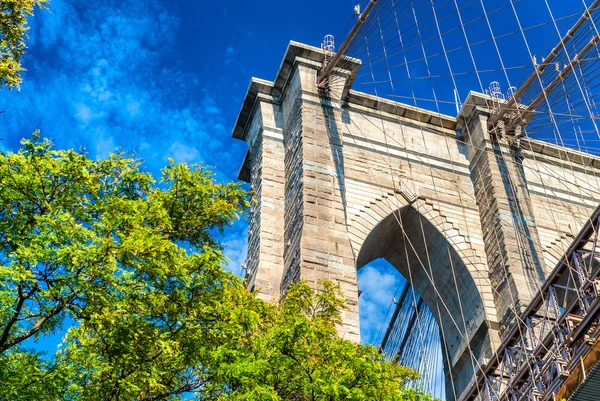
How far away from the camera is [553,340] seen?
16047 mm

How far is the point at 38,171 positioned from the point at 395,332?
19151 millimetres

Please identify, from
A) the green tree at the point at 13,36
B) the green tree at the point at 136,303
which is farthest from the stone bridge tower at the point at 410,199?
the green tree at the point at 13,36

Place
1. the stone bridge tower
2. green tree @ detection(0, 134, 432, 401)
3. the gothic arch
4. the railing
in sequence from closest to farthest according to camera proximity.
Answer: green tree @ detection(0, 134, 432, 401), the railing, the stone bridge tower, the gothic arch

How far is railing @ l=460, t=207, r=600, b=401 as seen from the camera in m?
14.9

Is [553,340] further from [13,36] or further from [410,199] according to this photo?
[13,36]

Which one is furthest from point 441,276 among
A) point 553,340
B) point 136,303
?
point 136,303

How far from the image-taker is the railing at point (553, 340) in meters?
14.9

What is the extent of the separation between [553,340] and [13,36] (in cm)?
1117

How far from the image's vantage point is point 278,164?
80.2 feet

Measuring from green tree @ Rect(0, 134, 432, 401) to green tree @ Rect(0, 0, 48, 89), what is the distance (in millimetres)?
1116

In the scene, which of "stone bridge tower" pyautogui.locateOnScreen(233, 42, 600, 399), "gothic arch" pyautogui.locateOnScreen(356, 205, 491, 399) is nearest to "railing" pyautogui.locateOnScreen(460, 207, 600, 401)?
"stone bridge tower" pyautogui.locateOnScreen(233, 42, 600, 399)

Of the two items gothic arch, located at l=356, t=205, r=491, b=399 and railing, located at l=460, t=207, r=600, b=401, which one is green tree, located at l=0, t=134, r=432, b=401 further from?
A: gothic arch, located at l=356, t=205, r=491, b=399

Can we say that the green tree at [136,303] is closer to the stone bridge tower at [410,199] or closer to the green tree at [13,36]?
the green tree at [13,36]

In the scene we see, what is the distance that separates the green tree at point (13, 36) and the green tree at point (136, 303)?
112 cm
